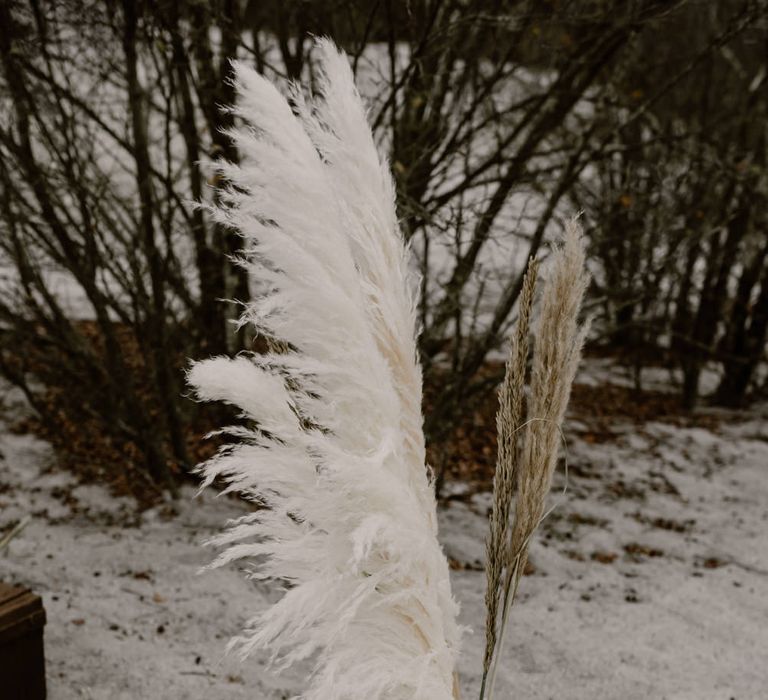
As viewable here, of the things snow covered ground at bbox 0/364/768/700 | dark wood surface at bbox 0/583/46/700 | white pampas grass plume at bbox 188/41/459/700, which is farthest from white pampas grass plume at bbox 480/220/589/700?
snow covered ground at bbox 0/364/768/700

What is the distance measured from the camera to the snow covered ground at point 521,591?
116 inches

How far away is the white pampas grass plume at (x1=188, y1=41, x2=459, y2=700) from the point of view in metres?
1.04

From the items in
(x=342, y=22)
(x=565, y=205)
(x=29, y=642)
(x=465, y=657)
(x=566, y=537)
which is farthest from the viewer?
(x=565, y=205)

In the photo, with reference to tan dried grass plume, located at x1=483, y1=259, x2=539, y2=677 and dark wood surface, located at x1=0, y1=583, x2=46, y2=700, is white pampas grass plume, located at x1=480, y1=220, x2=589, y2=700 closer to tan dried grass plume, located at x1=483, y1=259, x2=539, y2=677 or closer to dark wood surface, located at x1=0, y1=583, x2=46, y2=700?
tan dried grass plume, located at x1=483, y1=259, x2=539, y2=677

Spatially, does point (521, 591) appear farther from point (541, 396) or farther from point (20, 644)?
point (541, 396)

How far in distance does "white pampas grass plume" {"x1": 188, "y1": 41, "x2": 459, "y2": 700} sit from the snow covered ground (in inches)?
77.1

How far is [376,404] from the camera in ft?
3.48

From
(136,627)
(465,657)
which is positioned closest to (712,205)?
(465,657)

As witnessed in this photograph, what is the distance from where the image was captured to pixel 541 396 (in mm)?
1104

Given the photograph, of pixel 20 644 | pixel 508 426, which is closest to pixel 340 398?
pixel 508 426

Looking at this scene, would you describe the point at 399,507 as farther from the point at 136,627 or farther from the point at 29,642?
the point at 136,627

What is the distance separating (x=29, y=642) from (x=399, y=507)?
2.02 metres

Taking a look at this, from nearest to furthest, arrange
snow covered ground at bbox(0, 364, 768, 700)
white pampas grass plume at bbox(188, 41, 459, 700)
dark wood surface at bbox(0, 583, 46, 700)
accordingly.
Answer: white pampas grass plume at bbox(188, 41, 459, 700)
dark wood surface at bbox(0, 583, 46, 700)
snow covered ground at bbox(0, 364, 768, 700)

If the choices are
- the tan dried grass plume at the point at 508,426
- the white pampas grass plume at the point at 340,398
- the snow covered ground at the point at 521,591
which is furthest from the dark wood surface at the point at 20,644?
the tan dried grass plume at the point at 508,426
